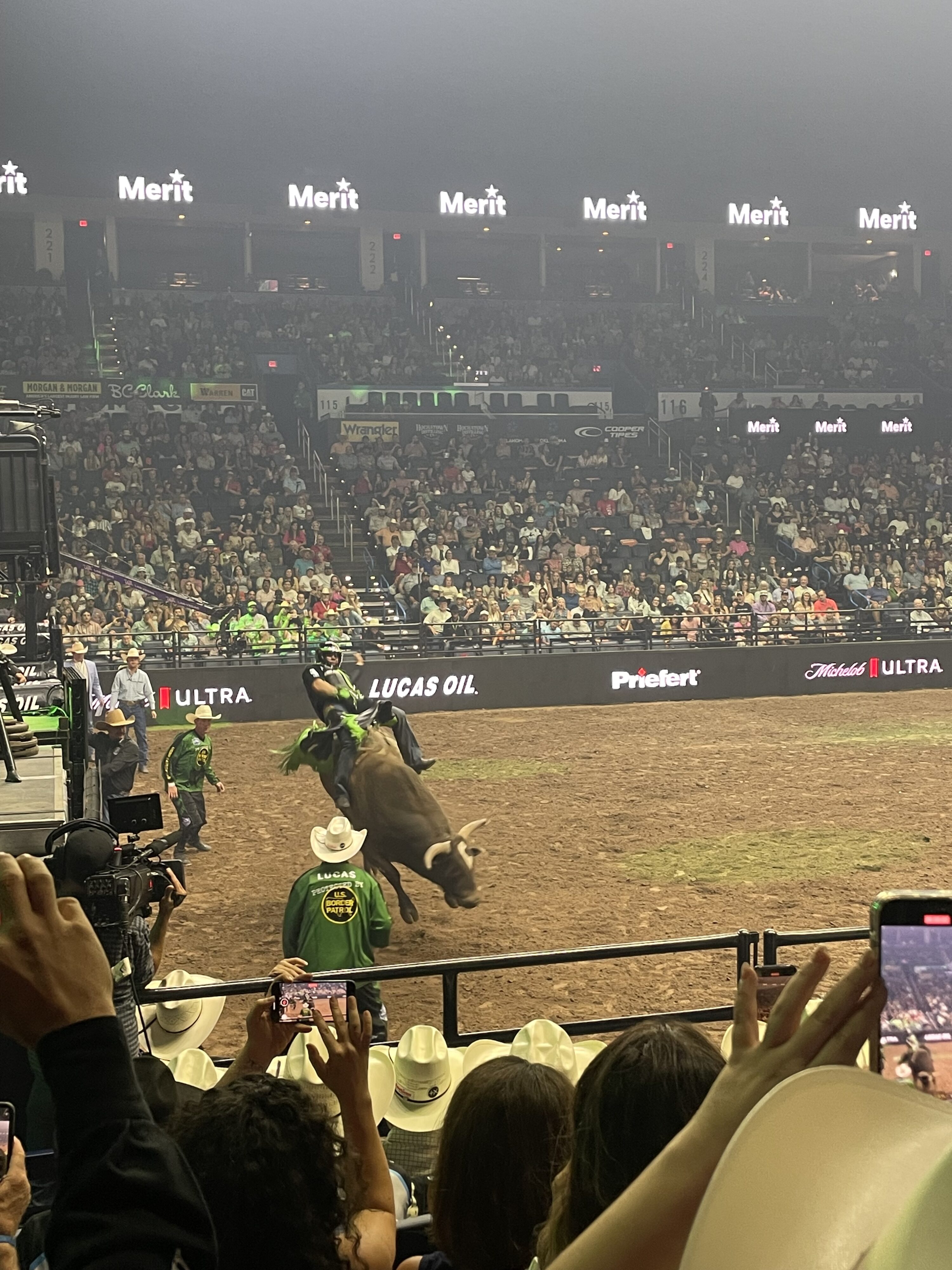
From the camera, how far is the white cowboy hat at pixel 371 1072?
3975 mm

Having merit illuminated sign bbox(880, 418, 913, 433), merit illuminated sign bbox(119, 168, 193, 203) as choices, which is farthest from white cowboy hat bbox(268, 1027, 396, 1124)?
merit illuminated sign bbox(119, 168, 193, 203)

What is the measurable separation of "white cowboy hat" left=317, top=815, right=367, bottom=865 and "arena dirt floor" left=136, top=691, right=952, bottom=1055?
59.7 inches

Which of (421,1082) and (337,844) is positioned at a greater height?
(337,844)

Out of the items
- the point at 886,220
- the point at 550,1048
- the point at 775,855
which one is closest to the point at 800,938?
the point at 550,1048

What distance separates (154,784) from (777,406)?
27955 millimetres

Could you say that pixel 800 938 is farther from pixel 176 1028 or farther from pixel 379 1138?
pixel 379 1138

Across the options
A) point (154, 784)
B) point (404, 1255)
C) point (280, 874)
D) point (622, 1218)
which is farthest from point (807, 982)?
point (154, 784)

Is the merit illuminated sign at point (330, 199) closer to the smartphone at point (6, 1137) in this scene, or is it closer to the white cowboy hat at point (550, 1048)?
the white cowboy hat at point (550, 1048)

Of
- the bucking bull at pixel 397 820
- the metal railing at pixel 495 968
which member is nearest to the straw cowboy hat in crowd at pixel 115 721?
the bucking bull at pixel 397 820

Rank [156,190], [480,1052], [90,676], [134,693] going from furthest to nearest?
1. [156,190]
2. [134,693]
3. [90,676]
4. [480,1052]

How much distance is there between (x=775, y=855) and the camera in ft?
38.7

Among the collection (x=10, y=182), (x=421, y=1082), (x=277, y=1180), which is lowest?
(x=421, y=1082)

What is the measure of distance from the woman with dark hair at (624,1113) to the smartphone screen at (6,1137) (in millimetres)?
872

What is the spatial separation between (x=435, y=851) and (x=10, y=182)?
35.7m
